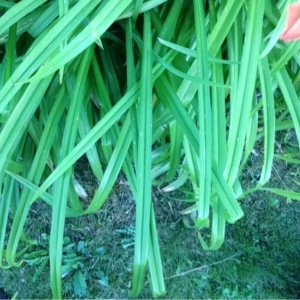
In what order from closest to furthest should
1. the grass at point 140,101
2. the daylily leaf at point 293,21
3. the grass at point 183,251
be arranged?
the daylily leaf at point 293,21
the grass at point 140,101
the grass at point 183,251

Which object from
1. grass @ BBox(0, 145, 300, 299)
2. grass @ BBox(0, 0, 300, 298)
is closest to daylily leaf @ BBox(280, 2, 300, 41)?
grass @ BBox(0, 0, 300, 298)

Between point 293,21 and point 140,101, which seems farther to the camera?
point 140,101

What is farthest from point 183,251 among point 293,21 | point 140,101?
point 293,21

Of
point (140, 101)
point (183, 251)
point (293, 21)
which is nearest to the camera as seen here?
point (293, 21)

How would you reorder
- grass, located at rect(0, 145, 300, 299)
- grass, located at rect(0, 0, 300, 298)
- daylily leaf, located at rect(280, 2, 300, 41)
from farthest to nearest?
1. grass, located at rect(0, 145, 300, 299)
2. grass, located at rect(0, 0, 300, 298)
3. daylily leaf, located at rect(280, 2, 300, 41)

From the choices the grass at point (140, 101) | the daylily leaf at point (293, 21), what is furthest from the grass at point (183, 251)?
the daylily leaf at point (293, 21)

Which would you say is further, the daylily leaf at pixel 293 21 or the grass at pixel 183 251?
the grass at pixel 183 251

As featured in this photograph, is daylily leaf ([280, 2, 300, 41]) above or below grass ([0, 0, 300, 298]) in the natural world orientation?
below

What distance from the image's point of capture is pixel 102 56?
89 cm

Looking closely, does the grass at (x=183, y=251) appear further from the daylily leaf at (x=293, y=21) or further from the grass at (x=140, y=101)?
the daylily leaf at (x=293, y=21)

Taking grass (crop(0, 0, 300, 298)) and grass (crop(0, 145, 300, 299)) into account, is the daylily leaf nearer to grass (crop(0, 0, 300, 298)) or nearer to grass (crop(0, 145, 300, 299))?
grass (crop(0, 0, 300, 298))

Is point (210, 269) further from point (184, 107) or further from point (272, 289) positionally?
point (184, 107)

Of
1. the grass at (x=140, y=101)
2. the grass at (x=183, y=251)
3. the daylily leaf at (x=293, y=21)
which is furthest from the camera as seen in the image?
the grass at (x=183, y=251)

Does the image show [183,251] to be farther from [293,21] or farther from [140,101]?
[293,21]
